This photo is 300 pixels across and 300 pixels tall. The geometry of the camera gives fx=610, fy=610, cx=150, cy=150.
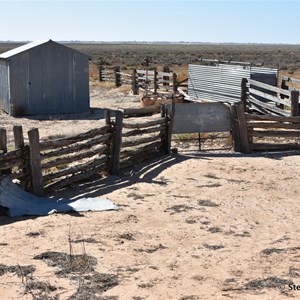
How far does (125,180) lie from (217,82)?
1284 cm

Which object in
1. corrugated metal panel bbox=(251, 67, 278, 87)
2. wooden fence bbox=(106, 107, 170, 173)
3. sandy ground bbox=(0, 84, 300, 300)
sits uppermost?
corrugated metal panel bbox=(251, 67, 278, 87)

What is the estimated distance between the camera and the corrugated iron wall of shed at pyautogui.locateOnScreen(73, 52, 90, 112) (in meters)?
24.2

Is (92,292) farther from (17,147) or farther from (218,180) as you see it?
(218,180)

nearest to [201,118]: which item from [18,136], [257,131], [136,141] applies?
[257,131]

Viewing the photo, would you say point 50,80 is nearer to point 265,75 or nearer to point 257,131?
point 265,75

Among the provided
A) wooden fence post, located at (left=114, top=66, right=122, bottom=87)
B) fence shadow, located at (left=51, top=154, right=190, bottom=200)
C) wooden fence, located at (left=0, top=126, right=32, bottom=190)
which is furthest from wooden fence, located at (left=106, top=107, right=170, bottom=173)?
wooden fence post, located at (left=114, top=66, right=122, bottom=87)

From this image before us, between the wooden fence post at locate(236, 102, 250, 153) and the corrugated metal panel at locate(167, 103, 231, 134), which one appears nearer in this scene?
the wooden fence post at locate(236, 102, 250, 153)

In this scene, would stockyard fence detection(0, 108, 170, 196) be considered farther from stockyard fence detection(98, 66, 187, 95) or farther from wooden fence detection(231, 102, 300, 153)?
stockyard fence detection(98, 66, 187, 95)

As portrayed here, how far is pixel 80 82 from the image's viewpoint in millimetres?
24516

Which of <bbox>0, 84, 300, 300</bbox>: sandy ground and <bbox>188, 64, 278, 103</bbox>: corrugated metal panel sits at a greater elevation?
<bbox>188, 64, 278, 103</bbox>: corrugated metal panel

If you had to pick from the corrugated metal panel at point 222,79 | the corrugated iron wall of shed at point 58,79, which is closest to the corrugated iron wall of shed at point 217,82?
the corrugated metal panel at point 222,79

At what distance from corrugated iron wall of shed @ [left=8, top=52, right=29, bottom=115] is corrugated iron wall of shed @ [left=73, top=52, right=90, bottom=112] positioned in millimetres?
2031

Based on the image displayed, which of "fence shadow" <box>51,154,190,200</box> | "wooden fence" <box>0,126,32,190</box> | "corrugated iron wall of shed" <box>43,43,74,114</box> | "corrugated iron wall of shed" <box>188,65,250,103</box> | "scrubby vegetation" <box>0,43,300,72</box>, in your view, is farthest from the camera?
"scrubby vegetation" <box>0,43,300,72</box>

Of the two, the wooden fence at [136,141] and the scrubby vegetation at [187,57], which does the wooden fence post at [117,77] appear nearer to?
the scrubby vegetation at [187,57]
